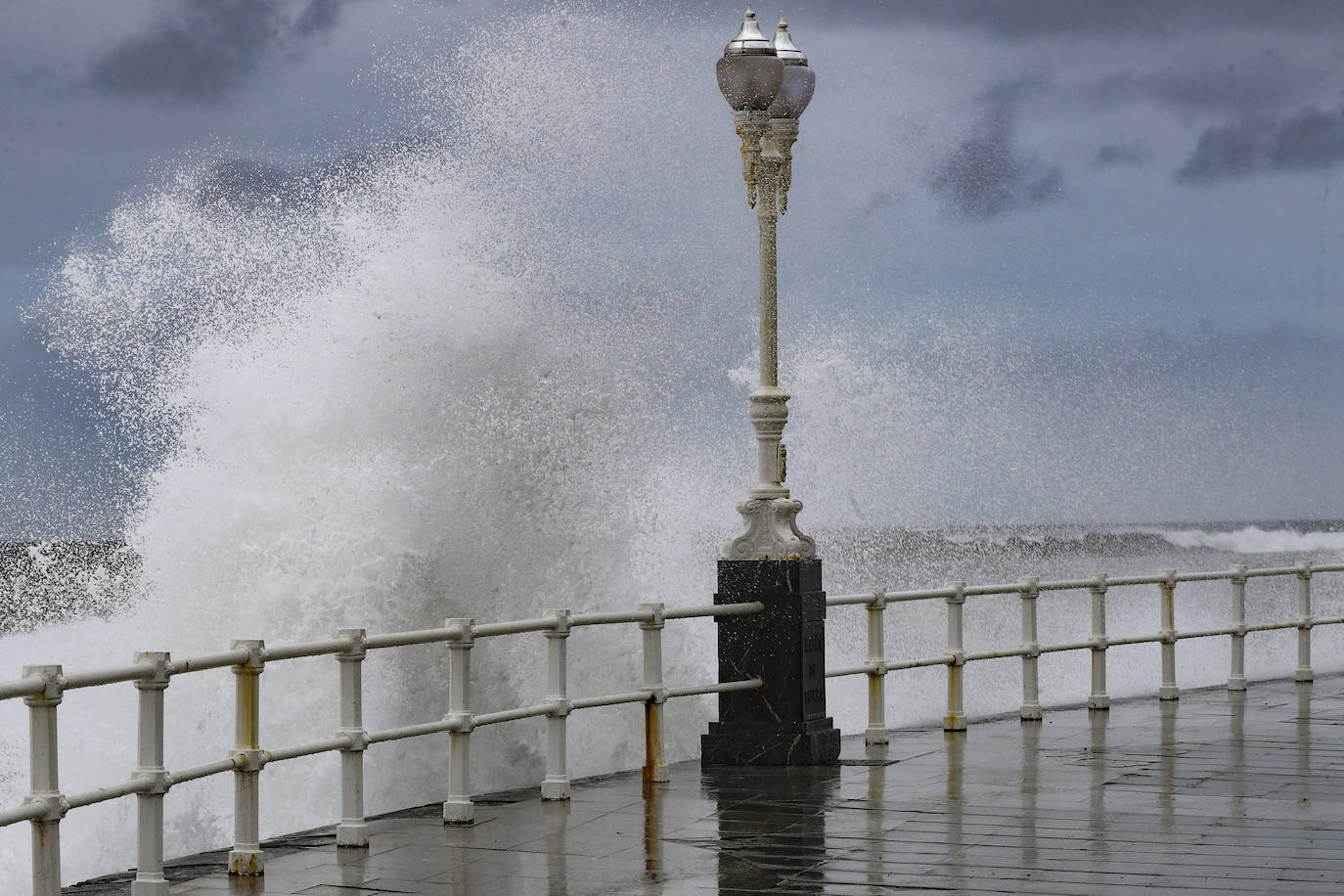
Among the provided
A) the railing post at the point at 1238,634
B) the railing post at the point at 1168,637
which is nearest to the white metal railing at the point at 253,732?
the railing post at the point at 1168,637

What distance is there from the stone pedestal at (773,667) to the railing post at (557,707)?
1.88m

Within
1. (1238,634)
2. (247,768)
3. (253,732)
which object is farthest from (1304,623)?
(247,768)

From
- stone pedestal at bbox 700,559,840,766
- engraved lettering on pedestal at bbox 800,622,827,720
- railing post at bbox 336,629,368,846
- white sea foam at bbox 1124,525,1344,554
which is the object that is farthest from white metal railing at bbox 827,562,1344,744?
white sea foam at bbox 1124,525,1344,554

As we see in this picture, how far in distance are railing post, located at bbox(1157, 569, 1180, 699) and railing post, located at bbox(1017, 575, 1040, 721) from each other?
1.94 metres

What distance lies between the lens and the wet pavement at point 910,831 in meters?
8.94

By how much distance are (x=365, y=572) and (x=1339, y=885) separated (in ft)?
58.7

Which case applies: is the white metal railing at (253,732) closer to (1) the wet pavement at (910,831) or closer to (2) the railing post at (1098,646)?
(1) the wet pavement at (910,831)

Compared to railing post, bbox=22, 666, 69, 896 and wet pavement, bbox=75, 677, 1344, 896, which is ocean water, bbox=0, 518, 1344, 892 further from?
railing post, bbox=22, 666, 69, 896

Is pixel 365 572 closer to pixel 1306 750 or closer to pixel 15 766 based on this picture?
pixel 15 766

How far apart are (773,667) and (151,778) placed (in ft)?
19.3

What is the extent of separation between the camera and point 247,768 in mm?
9266

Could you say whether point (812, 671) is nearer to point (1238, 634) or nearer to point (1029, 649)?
point (1029, 649)

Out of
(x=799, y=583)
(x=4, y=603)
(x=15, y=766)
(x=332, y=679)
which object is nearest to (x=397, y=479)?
(x=332, y=679)

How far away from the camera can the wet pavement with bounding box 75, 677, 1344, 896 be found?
8.94 m
